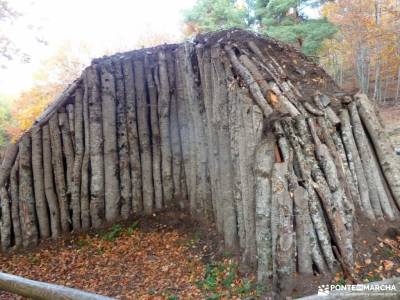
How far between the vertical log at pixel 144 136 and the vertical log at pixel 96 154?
849 mm

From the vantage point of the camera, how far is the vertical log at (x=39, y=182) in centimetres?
778

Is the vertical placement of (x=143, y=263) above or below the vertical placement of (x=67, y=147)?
below

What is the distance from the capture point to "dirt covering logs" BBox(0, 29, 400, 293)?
16.0ft

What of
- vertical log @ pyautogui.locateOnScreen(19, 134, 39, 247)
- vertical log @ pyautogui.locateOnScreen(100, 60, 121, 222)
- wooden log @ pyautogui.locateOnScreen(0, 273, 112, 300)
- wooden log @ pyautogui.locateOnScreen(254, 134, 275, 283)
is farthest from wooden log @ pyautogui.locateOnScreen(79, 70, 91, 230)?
wooden log @ pyautogui.locateOnScreen(254, 134, 275, 283)

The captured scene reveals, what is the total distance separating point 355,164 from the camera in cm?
572

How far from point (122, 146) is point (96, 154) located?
1.90 feet

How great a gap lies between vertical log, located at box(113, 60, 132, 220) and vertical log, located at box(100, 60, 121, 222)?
9cm

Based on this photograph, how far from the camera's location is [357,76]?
27234 millimetres

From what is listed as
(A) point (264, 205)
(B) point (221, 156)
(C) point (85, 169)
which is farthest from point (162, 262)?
(C) point (85, 169)

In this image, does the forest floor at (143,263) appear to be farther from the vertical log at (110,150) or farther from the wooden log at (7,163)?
the wooden log at (7,163)

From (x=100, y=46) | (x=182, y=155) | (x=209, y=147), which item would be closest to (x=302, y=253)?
(x=209, y=147)

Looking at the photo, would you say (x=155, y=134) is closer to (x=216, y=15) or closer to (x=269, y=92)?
(x=269, y=92)

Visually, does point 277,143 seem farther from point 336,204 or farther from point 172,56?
point 172,56

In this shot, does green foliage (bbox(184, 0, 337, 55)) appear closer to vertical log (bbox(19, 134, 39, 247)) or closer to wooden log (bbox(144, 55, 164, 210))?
wooden log (bbox(144, 55, 164, 210))
